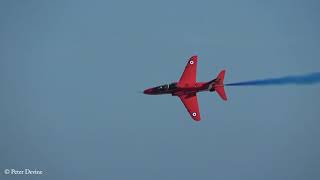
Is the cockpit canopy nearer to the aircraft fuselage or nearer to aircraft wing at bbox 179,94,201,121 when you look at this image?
the aircraft fuselage

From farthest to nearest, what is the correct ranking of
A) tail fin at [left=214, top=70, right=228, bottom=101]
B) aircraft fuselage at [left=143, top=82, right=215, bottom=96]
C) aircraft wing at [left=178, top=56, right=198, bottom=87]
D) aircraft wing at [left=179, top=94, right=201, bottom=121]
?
aircraft wing at [left=178, top=56, right=198, bottom=87]
aircraft wing at [left=179, top=94, right=201, bottom=121]
aircraft fuselage at [left=143, top=82, right=215, bottom=96]
tail fin at [left=214, top=70, right=228, bottom=101]

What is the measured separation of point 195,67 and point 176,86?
12.3 feet

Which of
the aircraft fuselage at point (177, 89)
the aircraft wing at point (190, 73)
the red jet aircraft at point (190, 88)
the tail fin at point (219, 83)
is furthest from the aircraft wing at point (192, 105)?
the tail fin at point (219, 83)

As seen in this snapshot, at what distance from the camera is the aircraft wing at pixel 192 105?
7025 centimetres

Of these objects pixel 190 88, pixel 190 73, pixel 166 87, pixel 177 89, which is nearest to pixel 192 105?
pixel 190 88

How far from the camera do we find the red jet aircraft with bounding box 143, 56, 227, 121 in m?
68.4

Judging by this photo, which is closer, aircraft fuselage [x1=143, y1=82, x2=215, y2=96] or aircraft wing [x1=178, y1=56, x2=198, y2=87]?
aircraft fuselage [x1=143, y1=82, x2=215, y2=96]

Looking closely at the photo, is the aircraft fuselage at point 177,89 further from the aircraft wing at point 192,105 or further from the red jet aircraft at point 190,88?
the aircraft wing at point 192,105

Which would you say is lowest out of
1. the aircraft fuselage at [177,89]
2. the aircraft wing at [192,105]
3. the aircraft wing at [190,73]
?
the aircraft wing at [192,105]

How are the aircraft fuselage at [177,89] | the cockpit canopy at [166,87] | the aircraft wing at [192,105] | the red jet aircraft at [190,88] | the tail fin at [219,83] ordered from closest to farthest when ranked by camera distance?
the tail fin at [219,83]
the red jet aircraft at [190,88]
the aircraft fuselage at [177,89]
the aircraft wing at [192,105]
the cockpit canopy at [166,87]

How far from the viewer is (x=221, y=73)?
68562 mm

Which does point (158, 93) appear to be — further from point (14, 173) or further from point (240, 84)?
point (14, 173)

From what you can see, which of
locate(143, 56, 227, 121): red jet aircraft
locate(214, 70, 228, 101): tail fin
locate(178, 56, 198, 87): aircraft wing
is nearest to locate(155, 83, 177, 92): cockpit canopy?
locate(143, 56, 227, 121): red jet aircraft

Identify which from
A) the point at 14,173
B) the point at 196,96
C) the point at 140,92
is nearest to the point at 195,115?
the point at 196,96
